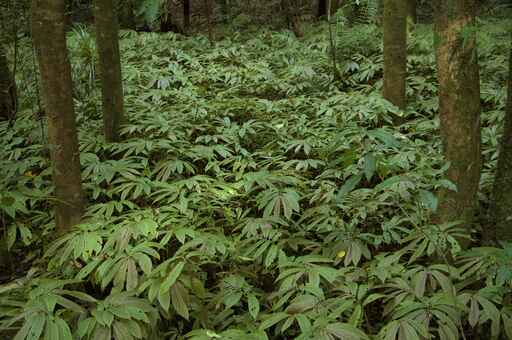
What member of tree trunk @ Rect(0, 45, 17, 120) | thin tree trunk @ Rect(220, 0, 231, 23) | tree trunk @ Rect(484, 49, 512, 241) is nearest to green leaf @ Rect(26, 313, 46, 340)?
tree trunk @ Rect(484, 49, 512, 241)

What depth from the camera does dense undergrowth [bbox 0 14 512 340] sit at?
2.31 meters

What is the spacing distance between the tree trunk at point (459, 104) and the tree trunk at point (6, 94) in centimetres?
454

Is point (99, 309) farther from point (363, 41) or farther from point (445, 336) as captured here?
point (363, 41)

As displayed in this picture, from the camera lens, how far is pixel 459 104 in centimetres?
274

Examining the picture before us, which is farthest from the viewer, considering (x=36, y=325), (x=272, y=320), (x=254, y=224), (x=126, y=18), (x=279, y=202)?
(x=126, y=18)

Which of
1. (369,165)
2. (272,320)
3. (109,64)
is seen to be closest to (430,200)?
(369,165)

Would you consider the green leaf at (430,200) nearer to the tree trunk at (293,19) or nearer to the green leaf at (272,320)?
the green leaf at (272,320)

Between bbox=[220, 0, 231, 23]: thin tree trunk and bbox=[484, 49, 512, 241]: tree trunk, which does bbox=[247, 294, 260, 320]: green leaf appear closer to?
bbox=[484, 49, 512, 241]: tree trunk

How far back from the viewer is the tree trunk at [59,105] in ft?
9.21

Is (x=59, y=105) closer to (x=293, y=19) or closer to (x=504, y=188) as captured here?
(x=504, y=188)

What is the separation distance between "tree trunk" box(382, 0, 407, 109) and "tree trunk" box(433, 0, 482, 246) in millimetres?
2257

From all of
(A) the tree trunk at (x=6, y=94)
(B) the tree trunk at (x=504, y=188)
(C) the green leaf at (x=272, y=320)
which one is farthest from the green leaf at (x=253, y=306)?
(A) the tree trunk at (x=6, y=94)

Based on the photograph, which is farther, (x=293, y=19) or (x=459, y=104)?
(x=293, y=19)

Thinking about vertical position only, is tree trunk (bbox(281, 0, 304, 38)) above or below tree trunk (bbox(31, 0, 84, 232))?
above
